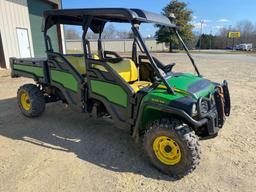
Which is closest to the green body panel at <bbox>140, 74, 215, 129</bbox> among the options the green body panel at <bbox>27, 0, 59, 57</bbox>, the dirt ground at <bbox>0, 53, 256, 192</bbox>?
the dirt ground at <bbox>0, 53, 256, 192</bbox>

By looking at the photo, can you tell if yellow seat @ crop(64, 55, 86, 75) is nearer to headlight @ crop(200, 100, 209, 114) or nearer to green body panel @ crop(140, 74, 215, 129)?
green body panel @ crop(140, 74, 215, 129)

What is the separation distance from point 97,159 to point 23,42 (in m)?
11.3

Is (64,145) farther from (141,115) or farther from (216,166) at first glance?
(216,166)

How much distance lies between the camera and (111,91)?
3436mm

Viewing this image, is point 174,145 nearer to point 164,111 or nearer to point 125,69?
point 164,111

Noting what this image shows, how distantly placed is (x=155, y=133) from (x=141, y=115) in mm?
305

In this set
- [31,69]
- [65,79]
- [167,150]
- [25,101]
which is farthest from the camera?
[25,101]

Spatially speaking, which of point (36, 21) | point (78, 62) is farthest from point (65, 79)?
point (36, 21)

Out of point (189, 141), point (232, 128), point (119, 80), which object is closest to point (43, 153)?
point (119, 80)

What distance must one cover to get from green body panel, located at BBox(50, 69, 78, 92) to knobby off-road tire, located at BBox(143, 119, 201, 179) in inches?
63.8

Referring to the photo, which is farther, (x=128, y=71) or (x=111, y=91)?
(x=128, y=71)

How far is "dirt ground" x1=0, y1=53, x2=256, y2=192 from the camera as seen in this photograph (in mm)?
2773

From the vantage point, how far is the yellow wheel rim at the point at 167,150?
291cm

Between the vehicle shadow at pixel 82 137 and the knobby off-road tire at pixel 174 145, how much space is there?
145 millimetres
